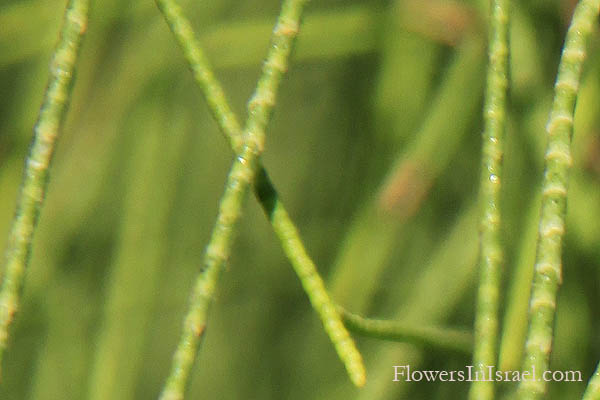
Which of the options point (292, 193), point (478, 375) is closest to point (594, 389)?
point (478, 375)

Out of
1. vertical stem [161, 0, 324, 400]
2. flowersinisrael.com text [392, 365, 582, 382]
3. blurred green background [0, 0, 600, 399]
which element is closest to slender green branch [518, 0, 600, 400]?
flowersinisrael.com text [392, 365, 582, 382]

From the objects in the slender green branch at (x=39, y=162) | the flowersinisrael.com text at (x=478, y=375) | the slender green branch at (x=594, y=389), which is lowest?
the flowersinisrael.com text at (x=478, y=375)

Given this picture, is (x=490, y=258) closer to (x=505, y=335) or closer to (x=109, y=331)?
(x=505, y=335)

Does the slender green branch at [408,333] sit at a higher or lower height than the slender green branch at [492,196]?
lower

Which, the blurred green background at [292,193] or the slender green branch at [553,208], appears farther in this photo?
the blurred green background at [292,193]

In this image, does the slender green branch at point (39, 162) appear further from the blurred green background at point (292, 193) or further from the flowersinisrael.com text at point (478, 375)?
the blurred green background at point (292, 193)

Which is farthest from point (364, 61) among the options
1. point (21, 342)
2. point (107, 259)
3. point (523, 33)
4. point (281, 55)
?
point (281, 55)

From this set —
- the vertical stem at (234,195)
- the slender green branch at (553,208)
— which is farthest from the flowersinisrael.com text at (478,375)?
the vertical stem at (234,195)
